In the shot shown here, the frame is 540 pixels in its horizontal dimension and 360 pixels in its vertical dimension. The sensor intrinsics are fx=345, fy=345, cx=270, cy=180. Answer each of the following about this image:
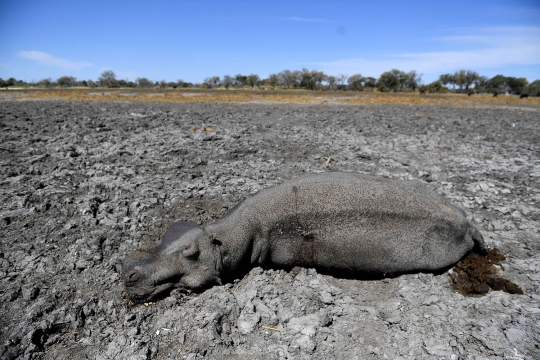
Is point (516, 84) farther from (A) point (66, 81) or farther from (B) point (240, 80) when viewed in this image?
(A) point (66, 81)

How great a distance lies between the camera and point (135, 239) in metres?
4.98

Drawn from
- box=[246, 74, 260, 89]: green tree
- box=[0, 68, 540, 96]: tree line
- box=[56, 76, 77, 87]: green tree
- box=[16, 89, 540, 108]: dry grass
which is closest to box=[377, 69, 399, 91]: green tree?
box=[0, 68, 540, 96]: tree line

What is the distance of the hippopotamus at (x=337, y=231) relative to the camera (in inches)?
172

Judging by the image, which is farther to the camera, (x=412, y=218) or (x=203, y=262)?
(x=412, y=218)

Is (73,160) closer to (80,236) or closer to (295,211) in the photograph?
(80,236)

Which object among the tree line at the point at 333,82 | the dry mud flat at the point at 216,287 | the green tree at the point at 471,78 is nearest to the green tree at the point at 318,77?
the tree line at the point at 333,82

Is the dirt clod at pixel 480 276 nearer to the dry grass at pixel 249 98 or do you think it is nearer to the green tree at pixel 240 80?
the dry grass at pixel 249 98

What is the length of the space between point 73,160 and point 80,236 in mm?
3641

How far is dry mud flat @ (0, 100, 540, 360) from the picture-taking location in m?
3.44

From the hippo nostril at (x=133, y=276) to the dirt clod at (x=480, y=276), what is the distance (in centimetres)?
386

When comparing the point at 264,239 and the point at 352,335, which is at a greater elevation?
the point at 264,239

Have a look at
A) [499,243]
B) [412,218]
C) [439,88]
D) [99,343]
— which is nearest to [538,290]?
[499,243]

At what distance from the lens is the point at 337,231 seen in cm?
441

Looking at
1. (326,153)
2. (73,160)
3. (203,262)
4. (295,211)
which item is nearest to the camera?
(203,262)
